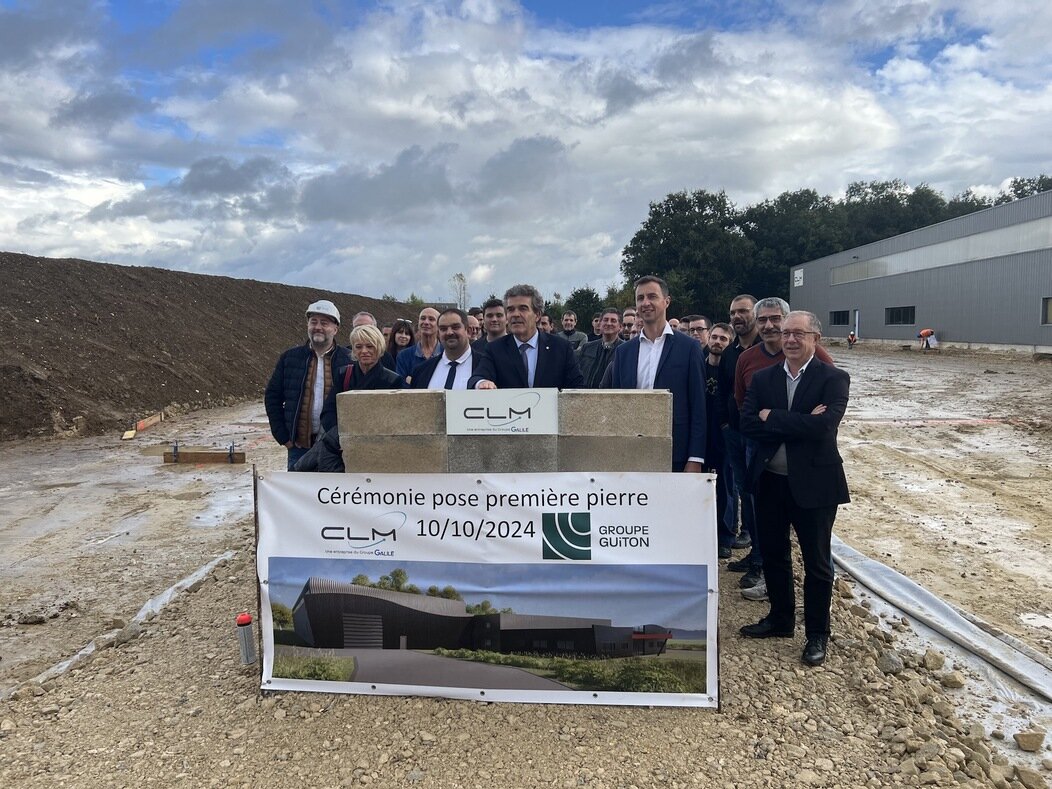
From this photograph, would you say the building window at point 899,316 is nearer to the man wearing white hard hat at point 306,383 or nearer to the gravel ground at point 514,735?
the gravel ground at point 514,735

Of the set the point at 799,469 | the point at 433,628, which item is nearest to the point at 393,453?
the point at 433,628

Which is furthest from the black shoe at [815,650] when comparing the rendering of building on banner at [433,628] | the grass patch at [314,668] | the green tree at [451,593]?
the grass patch at [314,668]

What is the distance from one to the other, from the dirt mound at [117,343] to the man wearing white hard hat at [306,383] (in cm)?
1090

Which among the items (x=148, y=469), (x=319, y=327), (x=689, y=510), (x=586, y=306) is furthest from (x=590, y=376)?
(x=586, y=306)

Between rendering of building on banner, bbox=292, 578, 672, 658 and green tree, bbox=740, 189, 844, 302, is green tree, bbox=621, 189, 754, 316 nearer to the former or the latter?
green tree, bbox=740, 189, 844, 302

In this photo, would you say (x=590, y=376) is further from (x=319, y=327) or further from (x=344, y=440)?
(x=344, y=440)

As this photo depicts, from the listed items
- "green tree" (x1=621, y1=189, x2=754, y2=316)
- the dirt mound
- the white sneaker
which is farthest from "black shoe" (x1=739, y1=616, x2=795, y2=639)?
"green tree" (x1=621, y1=189, x2=754, y2=316)

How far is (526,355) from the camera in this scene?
14.1 feet

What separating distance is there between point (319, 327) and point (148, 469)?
6945 millimetres

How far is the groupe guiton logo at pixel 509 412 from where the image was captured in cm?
352

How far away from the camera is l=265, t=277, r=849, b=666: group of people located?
3766 millimetres

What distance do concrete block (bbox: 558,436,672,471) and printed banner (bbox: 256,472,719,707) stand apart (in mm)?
265

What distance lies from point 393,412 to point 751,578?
2923 mm

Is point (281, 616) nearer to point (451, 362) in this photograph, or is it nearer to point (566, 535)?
point (566, 535)
